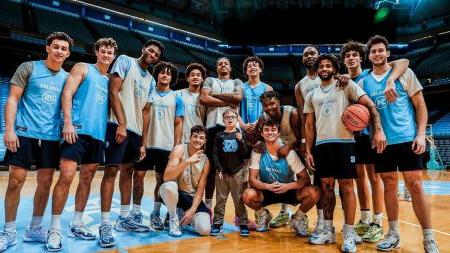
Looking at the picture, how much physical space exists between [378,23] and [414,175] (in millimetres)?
16281

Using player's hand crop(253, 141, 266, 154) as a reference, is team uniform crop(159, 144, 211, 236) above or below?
below

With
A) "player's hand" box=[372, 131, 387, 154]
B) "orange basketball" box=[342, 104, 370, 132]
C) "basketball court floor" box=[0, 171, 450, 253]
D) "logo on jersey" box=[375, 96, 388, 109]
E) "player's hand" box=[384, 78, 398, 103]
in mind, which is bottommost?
"basketball court floor" box=[0, 171, 450, 253]

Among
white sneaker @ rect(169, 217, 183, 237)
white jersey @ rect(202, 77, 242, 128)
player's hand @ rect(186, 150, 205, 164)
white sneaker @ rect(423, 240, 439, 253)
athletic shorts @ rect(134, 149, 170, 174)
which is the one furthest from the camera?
white jersey @ rect(202, 77, 242, 128)

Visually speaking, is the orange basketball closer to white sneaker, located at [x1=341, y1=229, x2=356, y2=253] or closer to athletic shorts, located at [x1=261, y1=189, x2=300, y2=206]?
white sneaker, located at [x1=341, y1=229, x2=356, y2=253]

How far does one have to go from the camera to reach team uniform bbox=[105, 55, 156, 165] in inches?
126

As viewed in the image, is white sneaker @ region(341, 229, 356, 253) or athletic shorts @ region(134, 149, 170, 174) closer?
white sneaker @ region(341, 229, 356, 253)

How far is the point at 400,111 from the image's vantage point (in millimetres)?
2967

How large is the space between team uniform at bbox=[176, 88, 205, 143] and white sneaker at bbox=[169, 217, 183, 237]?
1050 mm

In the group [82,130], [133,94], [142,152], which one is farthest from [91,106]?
[142,152]

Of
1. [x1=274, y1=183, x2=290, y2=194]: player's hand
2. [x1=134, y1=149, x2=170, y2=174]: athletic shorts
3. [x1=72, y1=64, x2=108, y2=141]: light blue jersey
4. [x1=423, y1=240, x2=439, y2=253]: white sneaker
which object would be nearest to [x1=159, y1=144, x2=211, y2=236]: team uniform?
[x1=134, y1=149, x2=170, y2=174]: athletic shorts

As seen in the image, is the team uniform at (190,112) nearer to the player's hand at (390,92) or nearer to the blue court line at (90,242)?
the blue court line at (90,242)

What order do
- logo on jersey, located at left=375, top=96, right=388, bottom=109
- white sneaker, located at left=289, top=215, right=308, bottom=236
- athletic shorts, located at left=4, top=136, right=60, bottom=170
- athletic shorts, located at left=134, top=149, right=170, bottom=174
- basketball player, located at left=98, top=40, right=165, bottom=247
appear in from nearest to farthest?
athletic shorts, located at left=4, top=136, right=60, bottom=170 < logo on jersey, located at left=375, top=96, right=388, bottom=109 < basketball player, located at left=98, top=40, right=165, bottom=247 < white sneaker, located at left=289, top=215, right=308, bottom=236 < athletic shorts, located at left=134, top=149, right=170, bottom=174

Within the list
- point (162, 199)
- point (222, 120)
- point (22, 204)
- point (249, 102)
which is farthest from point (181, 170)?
point (22, 204)

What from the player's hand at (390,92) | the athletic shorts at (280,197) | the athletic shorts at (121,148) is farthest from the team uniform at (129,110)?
the player's hand at (390,92)
